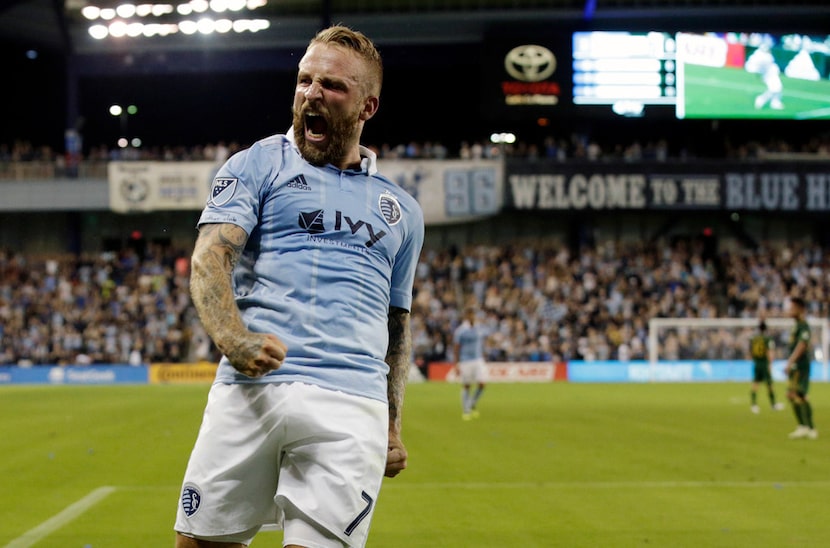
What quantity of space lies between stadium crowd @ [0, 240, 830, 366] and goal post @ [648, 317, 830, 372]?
0.67ft

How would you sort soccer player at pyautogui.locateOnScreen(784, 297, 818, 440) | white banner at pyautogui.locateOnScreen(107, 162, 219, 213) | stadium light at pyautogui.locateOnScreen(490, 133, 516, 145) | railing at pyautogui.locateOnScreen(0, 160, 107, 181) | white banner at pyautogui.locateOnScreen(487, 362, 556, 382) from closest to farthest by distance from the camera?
1. soccer player at pyautogui.locateOnScreen(784, 297, 818, 440)
2. white banner at pyautogui.locateOnScreen(487, 362, 556, 382)
3. white banner at pyautogui.locateOnScreen(107, 162, 219, 213)
4. railing at pyautogui.locateOnScreen(0, 160, 107, 181)
5. stadium light at pyautogui.locateOnScreen(490, 133, 516, 145)

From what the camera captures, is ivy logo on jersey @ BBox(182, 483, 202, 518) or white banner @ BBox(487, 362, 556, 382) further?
white banner @ BBox(487, 362, 556, 382)

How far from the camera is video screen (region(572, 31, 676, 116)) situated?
1563 inches

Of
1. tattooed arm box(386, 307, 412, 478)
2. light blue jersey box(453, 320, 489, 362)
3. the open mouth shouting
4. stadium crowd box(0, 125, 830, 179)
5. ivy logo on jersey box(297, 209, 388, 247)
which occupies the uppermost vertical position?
stadium crowd box(0, 125, 830, 179)

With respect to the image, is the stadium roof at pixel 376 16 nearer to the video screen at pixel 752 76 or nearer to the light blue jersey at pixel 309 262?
the video screen at pixel 752 76

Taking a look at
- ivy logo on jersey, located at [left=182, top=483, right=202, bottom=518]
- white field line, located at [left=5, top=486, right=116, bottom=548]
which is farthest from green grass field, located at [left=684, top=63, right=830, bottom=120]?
ivy logo on jersey, located at [left=182, top=483, right=202, bottom=518]

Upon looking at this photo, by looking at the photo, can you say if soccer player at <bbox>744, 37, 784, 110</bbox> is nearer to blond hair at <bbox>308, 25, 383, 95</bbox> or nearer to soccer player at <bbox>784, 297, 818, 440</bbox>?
soccer player at <bbox>784, 297, 818, 440</bbox>

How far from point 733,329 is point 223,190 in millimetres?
35811

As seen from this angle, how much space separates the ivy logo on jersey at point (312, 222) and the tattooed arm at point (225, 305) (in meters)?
0.19

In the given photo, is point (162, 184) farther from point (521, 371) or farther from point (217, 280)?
point (217, 280)

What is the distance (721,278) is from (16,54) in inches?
1207

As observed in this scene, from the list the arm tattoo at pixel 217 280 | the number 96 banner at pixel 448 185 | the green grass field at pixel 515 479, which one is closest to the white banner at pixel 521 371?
the number 96 banner at pixel 448 185

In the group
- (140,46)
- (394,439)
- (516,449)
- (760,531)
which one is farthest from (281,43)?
(394,439)

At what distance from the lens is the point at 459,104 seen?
48156 millimetres
